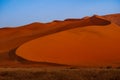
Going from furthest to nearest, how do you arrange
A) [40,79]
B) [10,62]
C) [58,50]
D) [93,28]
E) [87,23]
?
[87,23] → [93,28] → [58,50] → [10,62] → [40,79]

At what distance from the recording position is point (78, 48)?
1845 inches

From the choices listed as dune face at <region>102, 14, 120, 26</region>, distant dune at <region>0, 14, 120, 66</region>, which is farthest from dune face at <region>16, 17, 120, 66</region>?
dune face at <region>102, 14, 120, 26</region>

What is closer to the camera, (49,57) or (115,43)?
(49,57)

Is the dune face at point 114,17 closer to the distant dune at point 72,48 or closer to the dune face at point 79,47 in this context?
the distant dune at point 72,48

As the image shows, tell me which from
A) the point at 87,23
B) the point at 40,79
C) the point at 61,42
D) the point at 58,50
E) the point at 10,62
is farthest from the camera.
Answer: the point at 87,23

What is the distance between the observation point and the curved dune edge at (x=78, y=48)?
41737mm

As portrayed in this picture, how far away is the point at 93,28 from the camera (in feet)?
178

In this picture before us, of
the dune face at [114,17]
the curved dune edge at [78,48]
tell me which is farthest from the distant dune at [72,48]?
A: the dune face at [114,17]

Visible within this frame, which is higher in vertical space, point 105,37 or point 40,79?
point 40,79

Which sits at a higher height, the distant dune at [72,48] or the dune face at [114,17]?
the distant dune at [72,48]

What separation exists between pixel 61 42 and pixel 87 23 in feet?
40.5

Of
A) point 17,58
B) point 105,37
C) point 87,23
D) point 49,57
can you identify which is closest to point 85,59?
point 49,57

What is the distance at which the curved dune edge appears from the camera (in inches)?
1643

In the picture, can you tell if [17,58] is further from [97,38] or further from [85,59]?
[97,38]
